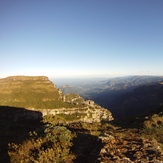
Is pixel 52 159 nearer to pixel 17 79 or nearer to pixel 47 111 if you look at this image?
pixel 47 111

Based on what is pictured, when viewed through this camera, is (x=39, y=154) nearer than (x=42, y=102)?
Yes

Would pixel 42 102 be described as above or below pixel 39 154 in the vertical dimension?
below

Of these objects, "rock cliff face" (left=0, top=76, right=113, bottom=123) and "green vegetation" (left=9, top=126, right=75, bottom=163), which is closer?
"green vegetation" (left=9, top=126, right=75, bottom=163)

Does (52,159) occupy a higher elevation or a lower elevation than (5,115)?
higher

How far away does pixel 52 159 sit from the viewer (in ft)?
23.2

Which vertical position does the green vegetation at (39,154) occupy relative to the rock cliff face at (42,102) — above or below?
above

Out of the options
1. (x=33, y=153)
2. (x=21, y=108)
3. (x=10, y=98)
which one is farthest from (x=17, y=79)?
(x=33, y=153)

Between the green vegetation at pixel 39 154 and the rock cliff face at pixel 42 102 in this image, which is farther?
the rock cliff face at pixel 42 102

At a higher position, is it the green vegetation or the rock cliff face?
the green vegetation

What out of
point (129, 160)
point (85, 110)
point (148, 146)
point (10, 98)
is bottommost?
point (85, 110)

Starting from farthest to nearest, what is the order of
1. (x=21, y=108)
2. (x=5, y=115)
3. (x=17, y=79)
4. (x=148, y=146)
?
1. (x=17, y=79)
2. (x=21, y=108)
3. (x=5, y=115)
4. (x=148, y=146)

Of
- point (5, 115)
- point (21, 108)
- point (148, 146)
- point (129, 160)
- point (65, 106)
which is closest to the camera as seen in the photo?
point (129, 160)

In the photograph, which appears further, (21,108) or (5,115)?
(21,108)

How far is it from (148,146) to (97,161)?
196 inches
